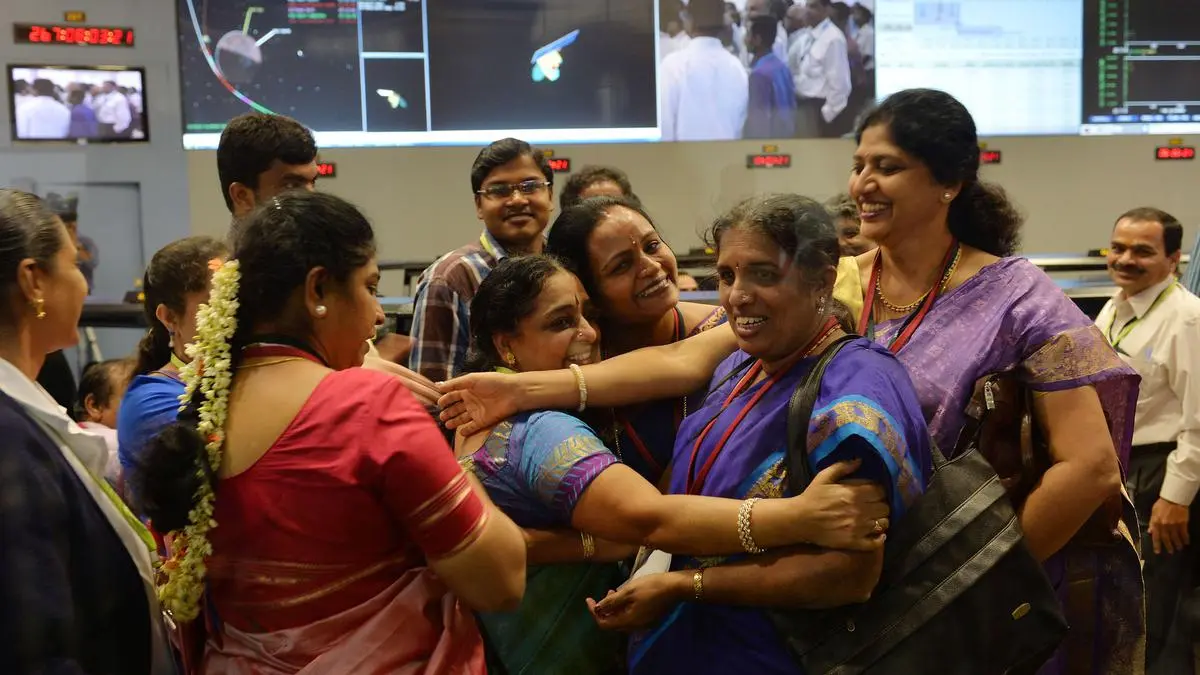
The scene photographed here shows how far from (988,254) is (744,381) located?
0.60 meters

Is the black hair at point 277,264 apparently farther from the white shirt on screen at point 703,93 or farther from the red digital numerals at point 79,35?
the red digital numerals at point 79,35

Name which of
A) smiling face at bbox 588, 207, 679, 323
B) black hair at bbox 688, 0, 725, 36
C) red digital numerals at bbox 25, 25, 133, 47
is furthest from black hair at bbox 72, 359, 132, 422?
black hair at bbox 688, 0, 725, 36

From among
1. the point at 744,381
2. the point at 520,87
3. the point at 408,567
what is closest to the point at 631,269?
the point at 744,381

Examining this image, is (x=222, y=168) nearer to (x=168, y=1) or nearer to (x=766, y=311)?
(x=766, y=311)

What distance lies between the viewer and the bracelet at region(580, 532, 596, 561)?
1.81m

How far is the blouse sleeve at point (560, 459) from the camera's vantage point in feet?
5.49

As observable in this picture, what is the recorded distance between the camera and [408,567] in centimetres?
148

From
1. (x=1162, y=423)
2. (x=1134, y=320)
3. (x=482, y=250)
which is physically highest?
(x=482, y=250)

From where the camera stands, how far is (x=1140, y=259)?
160 inches

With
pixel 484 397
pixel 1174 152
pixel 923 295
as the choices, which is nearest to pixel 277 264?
pixel 484 397

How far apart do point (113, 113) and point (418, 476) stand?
4771mm

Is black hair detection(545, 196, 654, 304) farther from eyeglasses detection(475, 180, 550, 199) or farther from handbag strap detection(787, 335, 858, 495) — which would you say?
eyeglasses detection(475, 180, 550, 199)

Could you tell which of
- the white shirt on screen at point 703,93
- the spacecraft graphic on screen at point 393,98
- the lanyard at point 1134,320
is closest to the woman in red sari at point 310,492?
the lanyard at point 1134,320

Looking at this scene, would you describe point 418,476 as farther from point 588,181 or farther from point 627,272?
point 588,181
